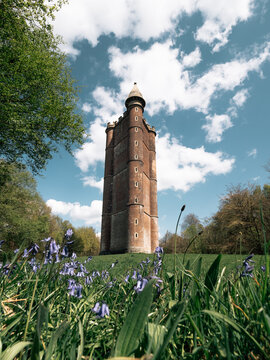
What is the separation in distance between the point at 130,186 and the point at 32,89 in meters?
18.0

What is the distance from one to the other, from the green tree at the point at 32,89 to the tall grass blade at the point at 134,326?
35.2 ft

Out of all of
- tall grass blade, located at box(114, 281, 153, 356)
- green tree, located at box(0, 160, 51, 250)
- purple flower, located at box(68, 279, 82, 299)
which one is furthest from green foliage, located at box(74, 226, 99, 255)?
tall grass blade, located at box(114, 281, 153, 356)

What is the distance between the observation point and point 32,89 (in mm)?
11453

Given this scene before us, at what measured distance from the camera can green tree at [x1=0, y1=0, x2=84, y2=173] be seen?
33.0ft

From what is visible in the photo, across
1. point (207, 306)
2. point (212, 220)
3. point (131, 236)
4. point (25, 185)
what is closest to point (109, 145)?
point (25, 185)

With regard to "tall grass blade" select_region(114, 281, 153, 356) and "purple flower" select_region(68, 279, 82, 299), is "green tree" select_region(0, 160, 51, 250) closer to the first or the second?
"purple flower" select_region(68, 279, 82, 299)

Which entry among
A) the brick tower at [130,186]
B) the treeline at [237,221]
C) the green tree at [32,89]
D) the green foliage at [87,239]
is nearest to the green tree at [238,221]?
the treeline at [237,221]

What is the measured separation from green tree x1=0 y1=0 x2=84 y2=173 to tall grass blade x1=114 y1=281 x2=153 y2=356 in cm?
1072

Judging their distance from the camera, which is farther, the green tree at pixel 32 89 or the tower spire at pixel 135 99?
the tower spire at pixel 135 99

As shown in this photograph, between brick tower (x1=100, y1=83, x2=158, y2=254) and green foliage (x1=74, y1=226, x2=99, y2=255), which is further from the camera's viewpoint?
green foliage (x1=74, y1=226, x2=99, y2=255)

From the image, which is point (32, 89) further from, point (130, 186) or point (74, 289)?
point (130, 186)

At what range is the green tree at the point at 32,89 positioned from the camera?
10.0 meters

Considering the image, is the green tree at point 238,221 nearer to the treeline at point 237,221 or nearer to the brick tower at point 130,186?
the treeline at point 237,221

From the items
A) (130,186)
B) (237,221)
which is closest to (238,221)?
(237,221)
